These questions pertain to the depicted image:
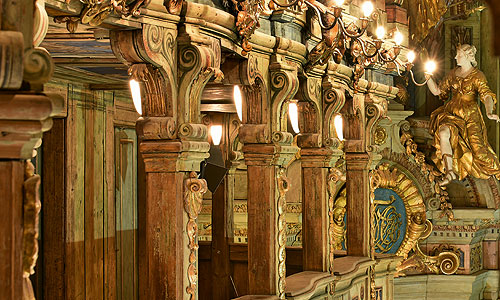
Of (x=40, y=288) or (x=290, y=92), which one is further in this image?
(x=40, y=288)

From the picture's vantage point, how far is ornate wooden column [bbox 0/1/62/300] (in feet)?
11.2

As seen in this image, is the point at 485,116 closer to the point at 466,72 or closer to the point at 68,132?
the point at 466,72

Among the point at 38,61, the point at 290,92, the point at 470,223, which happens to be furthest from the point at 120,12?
the point at 470,223

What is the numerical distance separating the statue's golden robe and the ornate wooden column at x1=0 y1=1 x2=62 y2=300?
1528 cm

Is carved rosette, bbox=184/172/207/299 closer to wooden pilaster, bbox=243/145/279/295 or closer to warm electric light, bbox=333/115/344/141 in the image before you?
wooden pilaster, bbox=243/145/279/295

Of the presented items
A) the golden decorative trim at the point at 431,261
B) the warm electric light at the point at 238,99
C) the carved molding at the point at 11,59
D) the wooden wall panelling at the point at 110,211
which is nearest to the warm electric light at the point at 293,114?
the warm electric light at the point at 238,99

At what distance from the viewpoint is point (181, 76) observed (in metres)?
6.67

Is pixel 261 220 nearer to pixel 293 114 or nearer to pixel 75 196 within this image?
pixel 293 114

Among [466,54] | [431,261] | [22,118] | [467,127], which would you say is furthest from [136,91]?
[466,54]

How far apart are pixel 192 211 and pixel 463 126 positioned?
41.3ft

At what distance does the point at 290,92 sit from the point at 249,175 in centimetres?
86

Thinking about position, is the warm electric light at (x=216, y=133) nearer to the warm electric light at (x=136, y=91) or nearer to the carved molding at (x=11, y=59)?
the warm electric light at (x=136, y=91)

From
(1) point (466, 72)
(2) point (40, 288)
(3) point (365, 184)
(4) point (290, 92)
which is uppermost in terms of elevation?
(1) point (466, 72)

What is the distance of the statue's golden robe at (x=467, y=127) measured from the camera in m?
18.2
